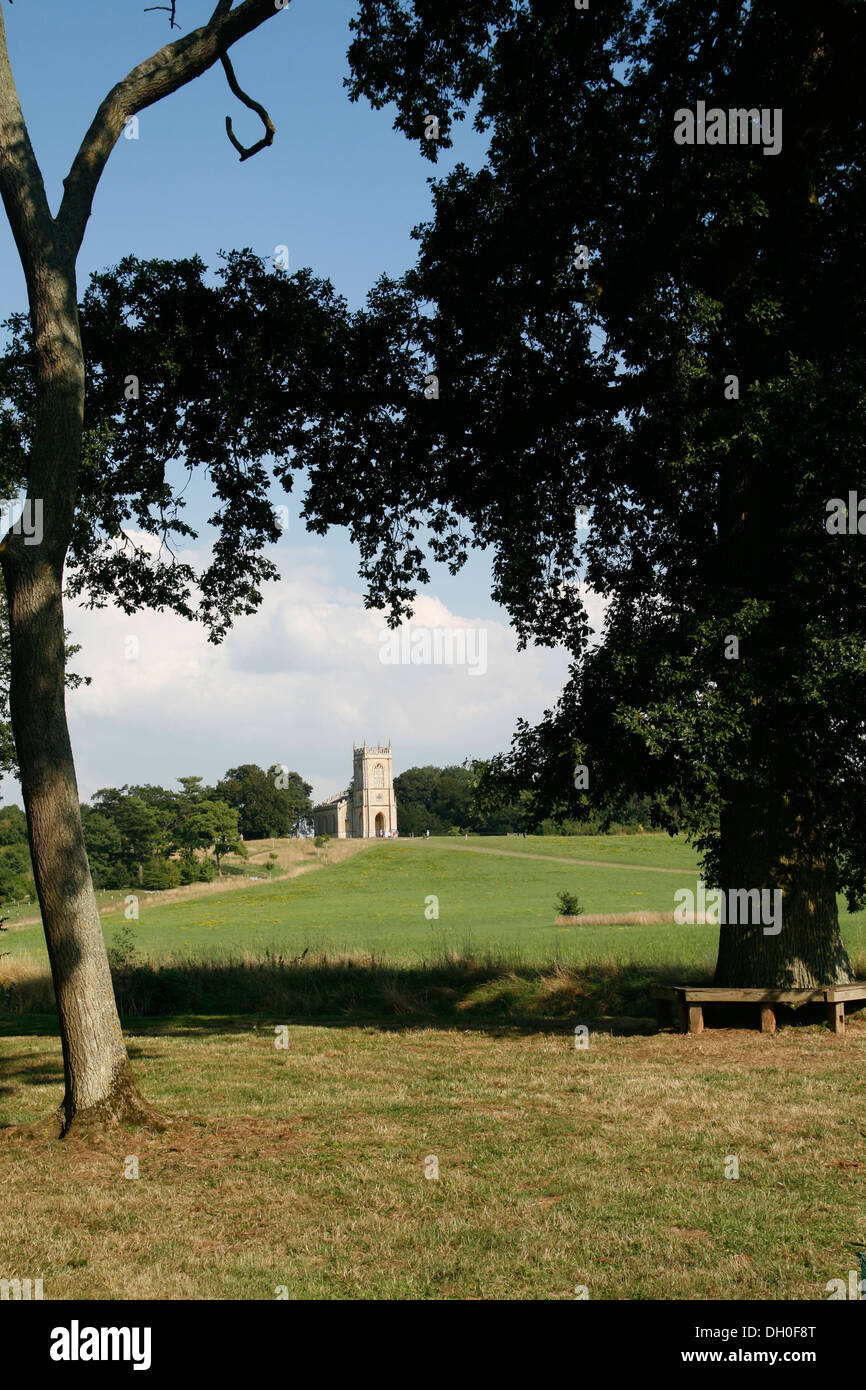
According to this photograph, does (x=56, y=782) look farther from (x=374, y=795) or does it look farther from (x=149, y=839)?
(x=374, y=795)

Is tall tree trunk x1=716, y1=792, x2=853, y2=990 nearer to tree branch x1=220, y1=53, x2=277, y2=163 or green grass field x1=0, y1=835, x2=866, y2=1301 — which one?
green grass field x1=0, y1=835, x2=866, y2=1301

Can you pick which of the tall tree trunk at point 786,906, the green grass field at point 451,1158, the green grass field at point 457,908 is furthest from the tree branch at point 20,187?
the green grass field at point 457,908

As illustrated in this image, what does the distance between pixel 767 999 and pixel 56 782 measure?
922cm

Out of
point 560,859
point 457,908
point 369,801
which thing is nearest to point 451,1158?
point 457,908

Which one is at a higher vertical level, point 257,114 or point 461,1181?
point 257,114

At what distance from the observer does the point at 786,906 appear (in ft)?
46.9

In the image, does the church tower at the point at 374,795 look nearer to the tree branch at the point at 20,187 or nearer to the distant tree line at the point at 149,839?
the distant tree line at the point at 149,839

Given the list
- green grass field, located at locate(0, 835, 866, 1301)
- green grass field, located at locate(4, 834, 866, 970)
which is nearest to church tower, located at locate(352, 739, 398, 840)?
green grass field, located at locate(4, 834, 866, 970)

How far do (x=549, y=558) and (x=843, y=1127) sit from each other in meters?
10.4

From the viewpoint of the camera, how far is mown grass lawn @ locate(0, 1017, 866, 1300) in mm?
5535

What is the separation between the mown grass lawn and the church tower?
5931 inches

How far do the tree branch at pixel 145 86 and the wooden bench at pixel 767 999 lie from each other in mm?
11086

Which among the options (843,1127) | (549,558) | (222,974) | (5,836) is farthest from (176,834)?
(843,1127)

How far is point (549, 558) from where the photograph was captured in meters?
17.2
